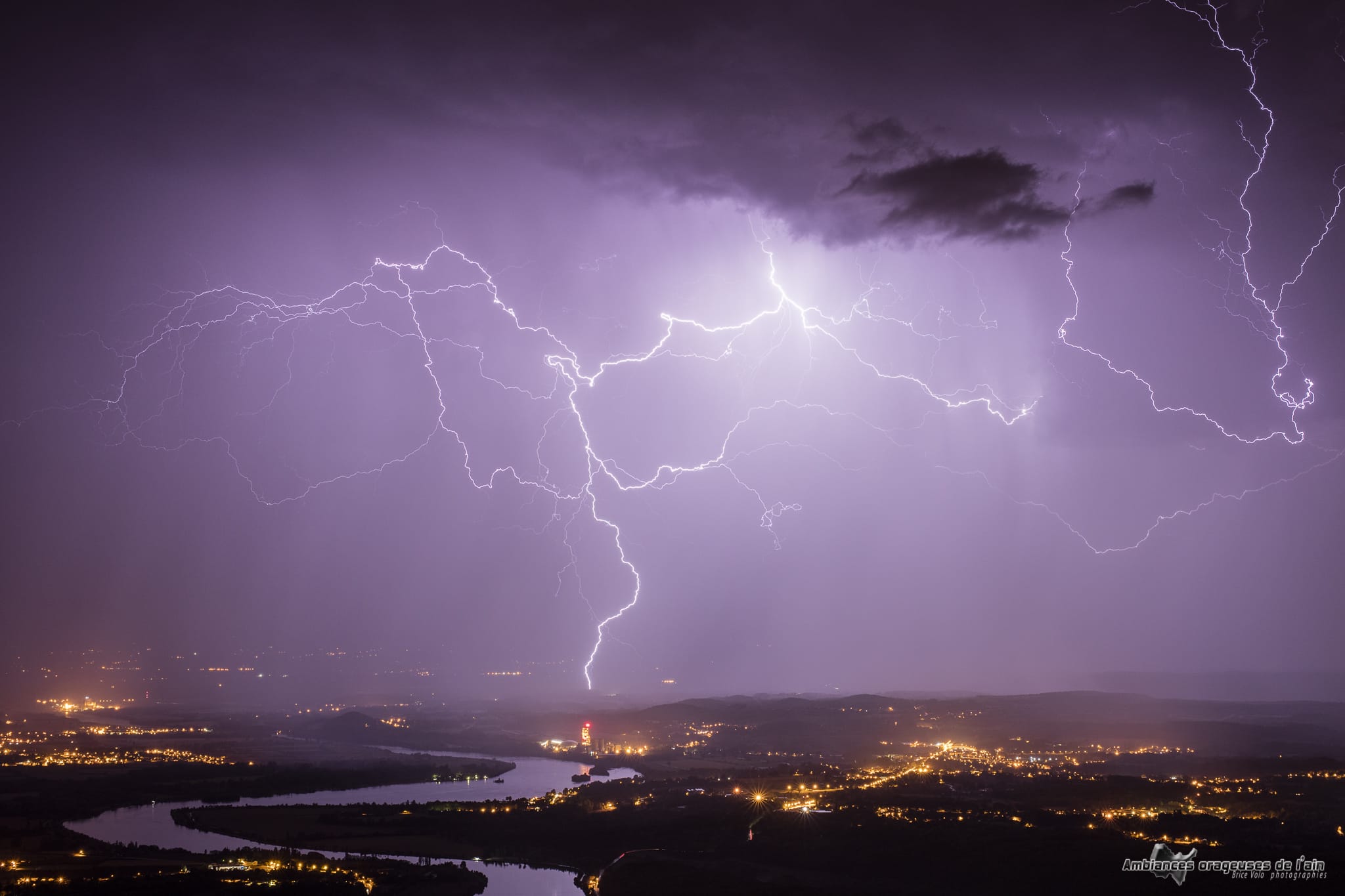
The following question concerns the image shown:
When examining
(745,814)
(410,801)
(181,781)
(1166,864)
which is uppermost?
(1166,864)

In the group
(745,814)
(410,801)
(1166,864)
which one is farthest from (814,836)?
(410,801)

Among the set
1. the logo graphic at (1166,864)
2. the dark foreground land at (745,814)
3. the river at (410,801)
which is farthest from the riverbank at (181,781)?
the logo graphic at (1166,864)

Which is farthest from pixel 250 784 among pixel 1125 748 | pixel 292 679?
pixel 292 679

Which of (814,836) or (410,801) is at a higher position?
(814,836)

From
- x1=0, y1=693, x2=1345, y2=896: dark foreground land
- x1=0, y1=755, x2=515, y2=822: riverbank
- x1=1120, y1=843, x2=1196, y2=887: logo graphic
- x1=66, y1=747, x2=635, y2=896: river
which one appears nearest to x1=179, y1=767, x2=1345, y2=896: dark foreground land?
x1=0, y1=693, x2=1345, y2=896: dark foreground land

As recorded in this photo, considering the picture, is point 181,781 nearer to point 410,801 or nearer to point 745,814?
point 410,801

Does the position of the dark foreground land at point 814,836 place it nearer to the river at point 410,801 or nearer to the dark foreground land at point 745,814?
the dark foreground land at point 745,814

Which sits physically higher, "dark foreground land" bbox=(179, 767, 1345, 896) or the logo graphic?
the logo graphic

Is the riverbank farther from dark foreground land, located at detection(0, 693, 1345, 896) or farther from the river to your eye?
the river
